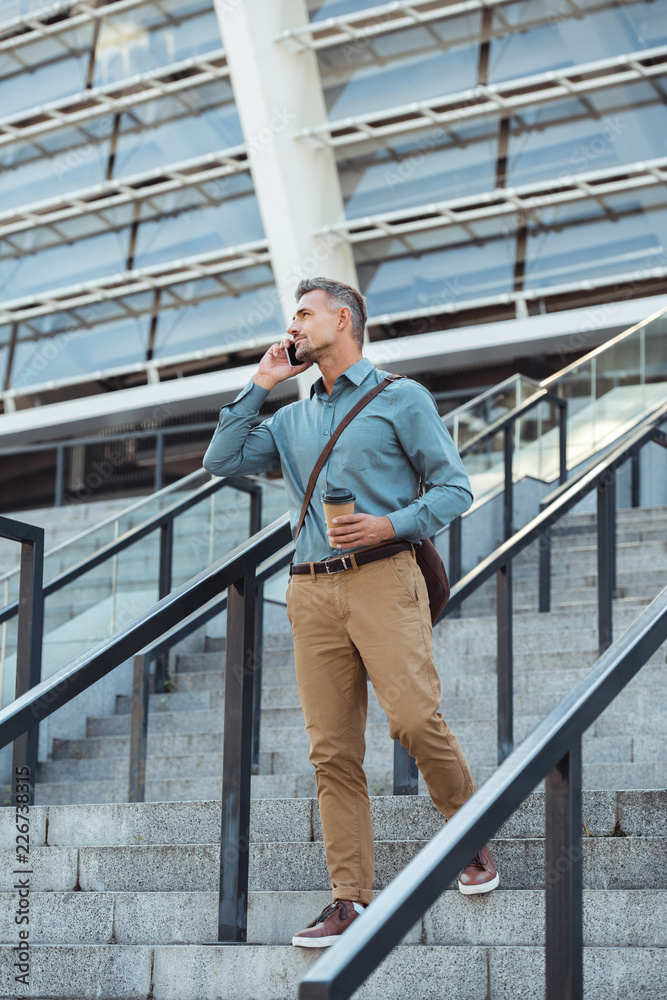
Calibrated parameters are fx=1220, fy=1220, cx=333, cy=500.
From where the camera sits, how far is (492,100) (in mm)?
17047

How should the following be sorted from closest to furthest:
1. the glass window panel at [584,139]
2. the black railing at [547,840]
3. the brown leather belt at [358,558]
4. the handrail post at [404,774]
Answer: the black railing at [547,840] → the brown leather belt at [358,558] → the handrail post at [404,774] → the glass window panel at [584,139]

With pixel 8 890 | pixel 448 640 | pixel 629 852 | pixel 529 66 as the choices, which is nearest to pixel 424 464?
pixel 629 852

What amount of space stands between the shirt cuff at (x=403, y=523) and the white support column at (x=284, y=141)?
14.8 m

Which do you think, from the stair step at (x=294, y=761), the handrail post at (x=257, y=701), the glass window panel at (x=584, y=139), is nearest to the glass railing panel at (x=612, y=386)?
the handrail post at (x=257, y=701)

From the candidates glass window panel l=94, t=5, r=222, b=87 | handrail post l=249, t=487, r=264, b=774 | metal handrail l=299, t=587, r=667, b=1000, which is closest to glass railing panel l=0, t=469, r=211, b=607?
handrail post l=249, t=487, r=264, b=774

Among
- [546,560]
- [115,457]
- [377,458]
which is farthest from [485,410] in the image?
[115,457]

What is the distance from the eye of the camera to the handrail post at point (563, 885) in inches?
83.8

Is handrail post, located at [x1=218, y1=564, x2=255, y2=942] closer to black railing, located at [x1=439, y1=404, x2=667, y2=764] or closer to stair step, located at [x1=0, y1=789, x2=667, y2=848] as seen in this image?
stair step, located at [x1=0, y1=789, x2=667, y2=848]

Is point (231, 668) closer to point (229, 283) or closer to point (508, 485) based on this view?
point (508, 485)

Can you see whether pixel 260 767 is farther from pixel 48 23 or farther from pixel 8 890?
pixel 48 23

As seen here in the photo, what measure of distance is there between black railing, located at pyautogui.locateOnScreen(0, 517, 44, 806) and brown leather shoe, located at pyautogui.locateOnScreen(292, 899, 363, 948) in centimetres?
171

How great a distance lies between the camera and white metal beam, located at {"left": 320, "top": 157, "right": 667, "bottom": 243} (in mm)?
16594

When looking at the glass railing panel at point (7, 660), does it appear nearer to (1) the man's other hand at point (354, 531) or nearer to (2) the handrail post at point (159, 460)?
(1) the man's other hand at point (354, 531)

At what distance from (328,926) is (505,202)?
15.8 meters
